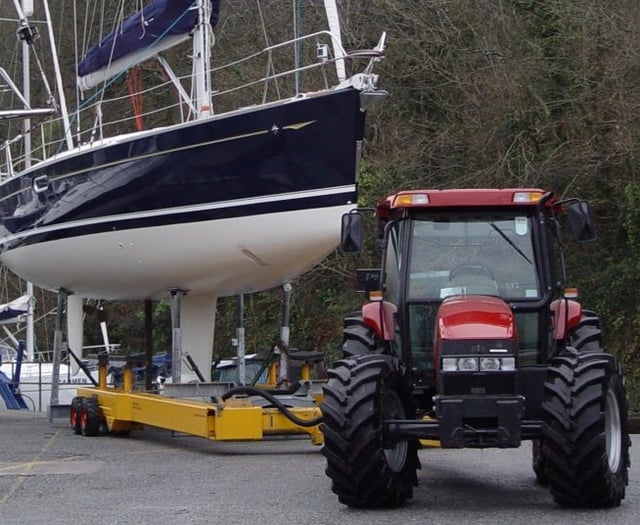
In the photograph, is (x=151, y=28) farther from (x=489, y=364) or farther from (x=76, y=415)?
(x=489, y=364)

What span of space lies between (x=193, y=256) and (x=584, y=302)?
1020 cm

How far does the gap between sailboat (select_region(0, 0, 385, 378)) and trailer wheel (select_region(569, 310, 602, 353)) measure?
4383 millimetres

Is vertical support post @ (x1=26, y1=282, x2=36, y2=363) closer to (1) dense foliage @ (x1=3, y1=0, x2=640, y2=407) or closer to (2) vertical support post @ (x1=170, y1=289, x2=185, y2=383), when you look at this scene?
(1) dense foliage @ (x1=3, y1=0, x2=640, y2=407)

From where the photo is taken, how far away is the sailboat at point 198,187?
13.9 metres

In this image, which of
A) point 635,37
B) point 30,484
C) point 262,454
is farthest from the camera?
point 635,37

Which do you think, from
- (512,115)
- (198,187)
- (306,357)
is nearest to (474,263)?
(198,187)

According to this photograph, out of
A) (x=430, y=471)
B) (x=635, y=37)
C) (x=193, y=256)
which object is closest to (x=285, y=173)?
(x=193, y=256)

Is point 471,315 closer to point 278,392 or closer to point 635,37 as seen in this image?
point 278,392

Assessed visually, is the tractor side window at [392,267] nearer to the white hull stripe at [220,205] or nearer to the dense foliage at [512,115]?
the white hull stripe at [220,205]

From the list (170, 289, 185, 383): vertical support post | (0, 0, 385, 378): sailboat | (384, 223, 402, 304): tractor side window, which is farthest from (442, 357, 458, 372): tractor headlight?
(170, 289, 185, 383): vertical support post

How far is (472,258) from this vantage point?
30.9ft

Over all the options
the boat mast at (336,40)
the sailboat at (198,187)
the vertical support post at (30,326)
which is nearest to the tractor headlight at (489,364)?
the sailboat at (198,187)

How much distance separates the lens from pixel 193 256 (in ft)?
47.9

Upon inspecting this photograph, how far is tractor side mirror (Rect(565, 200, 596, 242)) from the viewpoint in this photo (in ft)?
29.8
